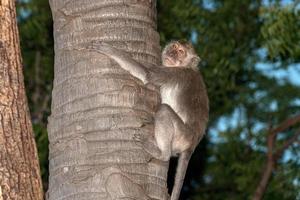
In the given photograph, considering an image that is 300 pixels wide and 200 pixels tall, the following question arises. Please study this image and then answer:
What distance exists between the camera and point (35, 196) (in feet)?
15.5

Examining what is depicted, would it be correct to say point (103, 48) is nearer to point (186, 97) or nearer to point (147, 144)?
point (147, 144)

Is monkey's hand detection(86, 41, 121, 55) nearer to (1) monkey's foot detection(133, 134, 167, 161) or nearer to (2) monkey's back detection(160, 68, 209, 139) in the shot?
(1) monkey's foot detection(133, 134, 167, 161)

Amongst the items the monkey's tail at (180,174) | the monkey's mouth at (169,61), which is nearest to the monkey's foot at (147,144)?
the monkey's tail at (180,174)

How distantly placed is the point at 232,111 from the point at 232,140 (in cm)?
91

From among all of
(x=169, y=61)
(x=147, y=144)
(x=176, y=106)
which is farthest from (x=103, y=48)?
(x=169, y=61)

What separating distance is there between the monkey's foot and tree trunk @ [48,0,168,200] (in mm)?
29

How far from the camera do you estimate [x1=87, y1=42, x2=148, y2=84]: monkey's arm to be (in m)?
4.81

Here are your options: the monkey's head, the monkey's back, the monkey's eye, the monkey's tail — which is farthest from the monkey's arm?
the monkey's eye

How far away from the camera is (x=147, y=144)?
15.8 ft

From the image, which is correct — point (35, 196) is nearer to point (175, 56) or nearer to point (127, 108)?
point (127, 108)

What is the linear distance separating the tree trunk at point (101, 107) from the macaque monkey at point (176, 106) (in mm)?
80

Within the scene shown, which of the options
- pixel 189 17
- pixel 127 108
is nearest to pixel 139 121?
pixel 127 108

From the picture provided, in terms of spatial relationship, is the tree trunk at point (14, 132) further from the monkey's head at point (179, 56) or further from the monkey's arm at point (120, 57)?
the monkey's head at point (179, 56)

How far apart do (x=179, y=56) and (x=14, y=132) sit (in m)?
3.04
